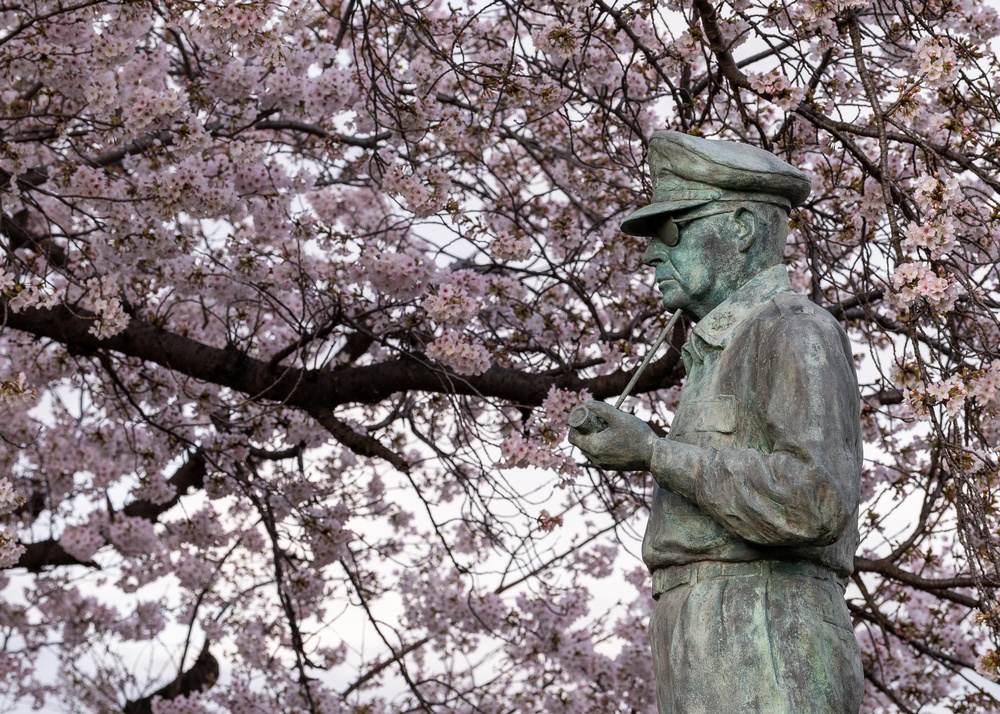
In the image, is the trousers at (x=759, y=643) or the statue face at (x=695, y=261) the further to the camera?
the statue face at (x=695, y=261)

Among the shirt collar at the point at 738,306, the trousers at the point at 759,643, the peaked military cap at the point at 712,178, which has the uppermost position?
the peaked military cap at the point at 712,178

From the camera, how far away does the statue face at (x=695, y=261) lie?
354 cm

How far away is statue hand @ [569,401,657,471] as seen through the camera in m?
3.30

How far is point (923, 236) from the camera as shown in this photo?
4902mm

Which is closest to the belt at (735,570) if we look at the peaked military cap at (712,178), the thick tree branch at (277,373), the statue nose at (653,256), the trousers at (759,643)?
the trousers at (759,643)

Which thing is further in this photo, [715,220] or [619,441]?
[715,220]

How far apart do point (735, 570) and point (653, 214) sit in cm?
93

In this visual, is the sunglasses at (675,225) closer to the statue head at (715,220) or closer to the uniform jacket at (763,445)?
the statue head at (715,220)

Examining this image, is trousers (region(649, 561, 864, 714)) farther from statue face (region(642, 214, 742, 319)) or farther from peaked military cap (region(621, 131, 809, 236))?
peaked military cap (region(621, 131, 809, 236))

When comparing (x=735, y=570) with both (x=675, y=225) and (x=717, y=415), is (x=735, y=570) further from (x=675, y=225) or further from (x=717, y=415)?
(x=675, y=225)

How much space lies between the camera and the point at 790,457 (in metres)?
3.14

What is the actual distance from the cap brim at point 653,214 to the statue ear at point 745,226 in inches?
3.4

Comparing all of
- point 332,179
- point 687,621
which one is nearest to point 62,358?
point 332,179

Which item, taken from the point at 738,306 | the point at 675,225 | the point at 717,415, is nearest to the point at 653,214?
the point at 675,225
